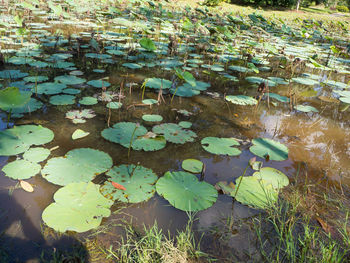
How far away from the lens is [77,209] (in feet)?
4.37

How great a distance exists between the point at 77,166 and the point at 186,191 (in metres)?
0.77

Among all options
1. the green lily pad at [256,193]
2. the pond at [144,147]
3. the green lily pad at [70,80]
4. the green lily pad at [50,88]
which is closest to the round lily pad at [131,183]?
the pond at [144,147]

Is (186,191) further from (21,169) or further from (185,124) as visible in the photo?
(21,169)

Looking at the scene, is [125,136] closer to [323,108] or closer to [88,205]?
[88,205]

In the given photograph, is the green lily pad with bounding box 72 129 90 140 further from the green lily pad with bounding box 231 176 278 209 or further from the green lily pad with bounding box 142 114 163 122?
the green lily pad with bounding box 231 176 278 209

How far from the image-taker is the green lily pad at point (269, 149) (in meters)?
2.01

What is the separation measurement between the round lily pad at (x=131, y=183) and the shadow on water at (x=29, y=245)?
1.13 feet

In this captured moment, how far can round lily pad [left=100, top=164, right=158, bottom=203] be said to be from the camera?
1.47 meters

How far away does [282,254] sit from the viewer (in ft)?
4.04

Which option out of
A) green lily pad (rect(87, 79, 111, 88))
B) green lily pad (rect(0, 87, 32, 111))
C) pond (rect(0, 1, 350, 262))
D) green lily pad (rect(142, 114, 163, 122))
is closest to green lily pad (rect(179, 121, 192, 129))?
pond (rect(0, 1, 350, 262))

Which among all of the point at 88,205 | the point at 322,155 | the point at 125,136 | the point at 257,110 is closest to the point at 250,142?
the point at 322,155

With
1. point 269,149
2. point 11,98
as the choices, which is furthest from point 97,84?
point 269,149

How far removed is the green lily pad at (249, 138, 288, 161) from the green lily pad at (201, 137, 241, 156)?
6.3 inches

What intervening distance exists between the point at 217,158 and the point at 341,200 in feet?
2.95
